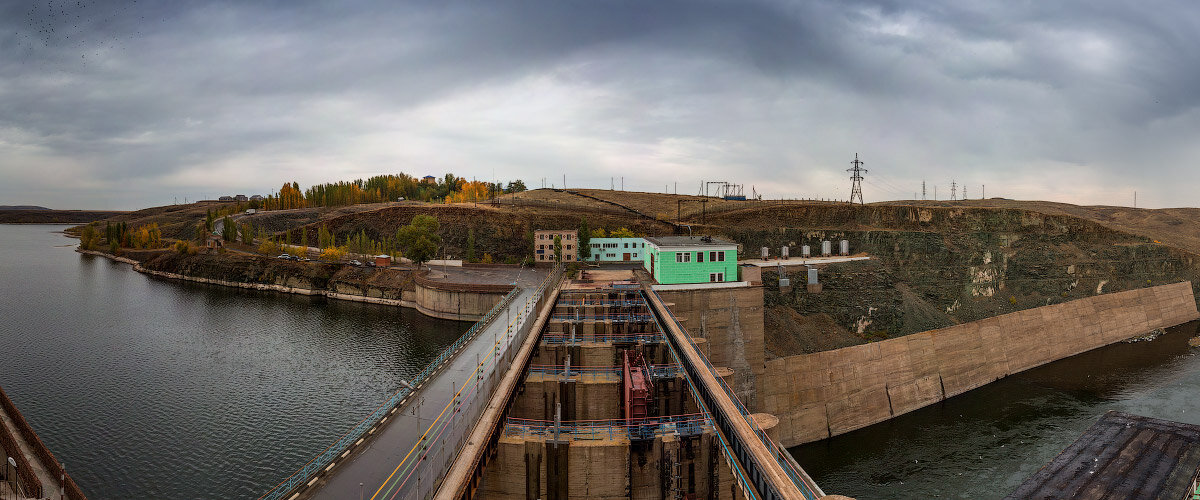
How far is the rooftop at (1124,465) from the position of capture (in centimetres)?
2961

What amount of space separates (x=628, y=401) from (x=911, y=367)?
32.2m

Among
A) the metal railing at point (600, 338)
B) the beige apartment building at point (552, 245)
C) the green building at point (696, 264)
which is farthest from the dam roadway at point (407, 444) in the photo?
the beige apartment building at point (552, 245)

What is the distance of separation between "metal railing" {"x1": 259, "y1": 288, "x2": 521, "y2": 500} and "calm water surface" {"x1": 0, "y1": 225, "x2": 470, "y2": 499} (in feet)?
13.4

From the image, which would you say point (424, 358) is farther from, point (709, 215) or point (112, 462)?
point (709, 215)

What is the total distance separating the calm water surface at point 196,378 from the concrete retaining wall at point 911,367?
1165 inches

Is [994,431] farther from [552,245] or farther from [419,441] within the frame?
[552,245]

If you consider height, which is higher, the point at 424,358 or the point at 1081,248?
the point at 1081,248

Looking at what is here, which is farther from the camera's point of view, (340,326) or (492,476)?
(340,326)

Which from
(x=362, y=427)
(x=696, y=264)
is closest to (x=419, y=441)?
(x=362, y=427)

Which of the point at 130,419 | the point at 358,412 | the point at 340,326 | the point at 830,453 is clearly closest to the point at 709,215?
the point at 340,326

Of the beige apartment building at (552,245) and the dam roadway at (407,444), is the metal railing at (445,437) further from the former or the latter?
the beige apartment building at (552,245)

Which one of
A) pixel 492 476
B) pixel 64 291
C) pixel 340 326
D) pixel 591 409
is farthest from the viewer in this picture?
pixel 64 291

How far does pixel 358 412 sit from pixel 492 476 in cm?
2146

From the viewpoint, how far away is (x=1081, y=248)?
79750 millimetres
